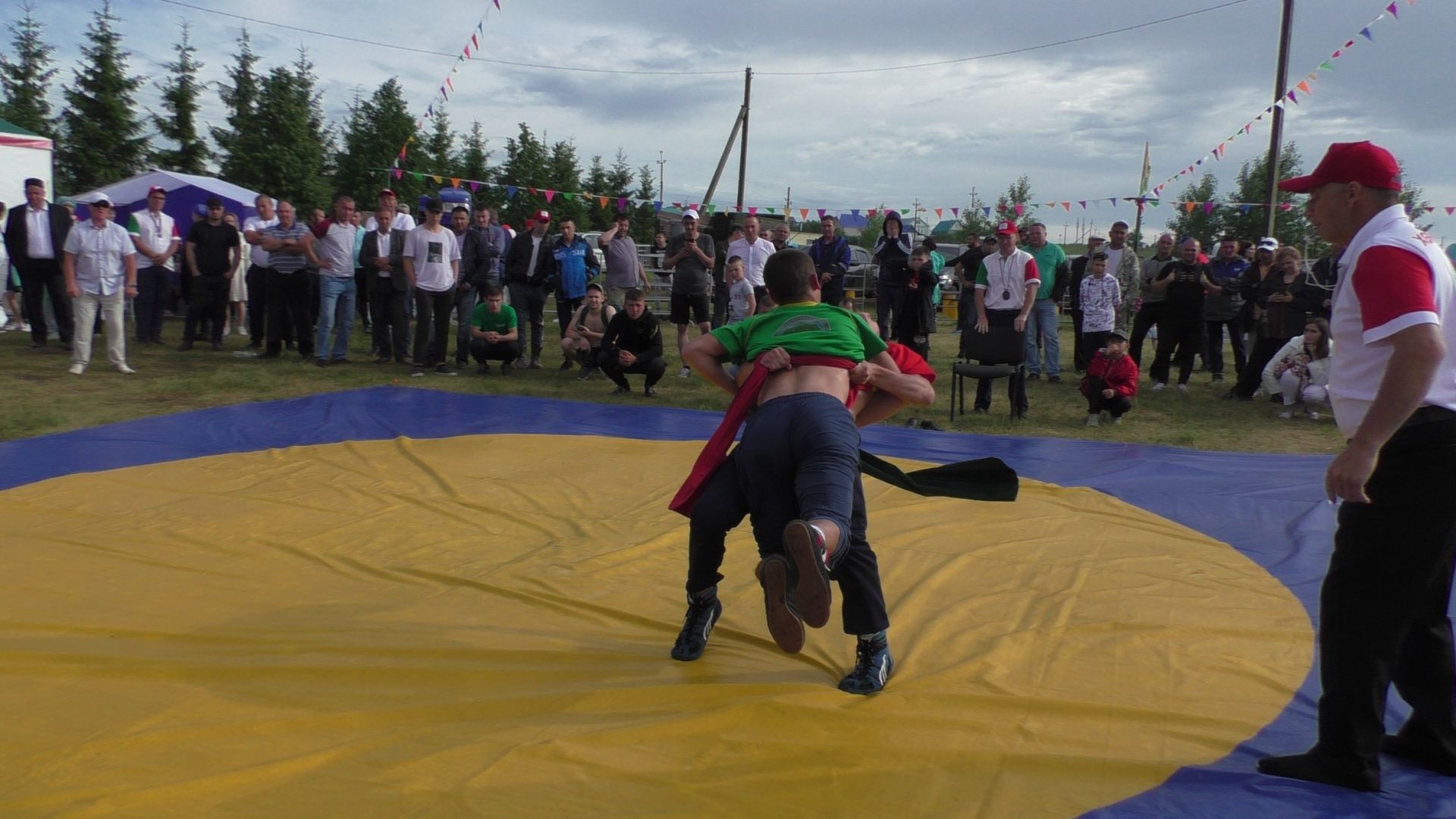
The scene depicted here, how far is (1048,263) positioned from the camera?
1089 cm

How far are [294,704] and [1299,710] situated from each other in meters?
2.96

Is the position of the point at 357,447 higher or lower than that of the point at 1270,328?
lower

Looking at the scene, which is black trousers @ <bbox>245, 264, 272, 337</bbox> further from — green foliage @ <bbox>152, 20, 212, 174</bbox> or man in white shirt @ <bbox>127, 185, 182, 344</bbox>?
green foliage @ <bbox>152, 20, 212, 174</bbox>

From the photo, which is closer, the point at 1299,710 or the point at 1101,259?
the point at 1299,710

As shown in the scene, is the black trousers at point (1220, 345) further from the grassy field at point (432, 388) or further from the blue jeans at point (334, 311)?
the blue jeans at point (334, 311)

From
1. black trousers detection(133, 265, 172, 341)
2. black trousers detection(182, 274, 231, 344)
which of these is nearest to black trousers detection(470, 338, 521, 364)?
black trousers detection(182, 274, 231, 344)

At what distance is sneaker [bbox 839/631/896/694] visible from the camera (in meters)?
3.12

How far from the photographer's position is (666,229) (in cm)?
1673

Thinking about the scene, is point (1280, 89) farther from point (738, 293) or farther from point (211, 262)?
point (211, 262)

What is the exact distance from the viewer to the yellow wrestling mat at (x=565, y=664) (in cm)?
255

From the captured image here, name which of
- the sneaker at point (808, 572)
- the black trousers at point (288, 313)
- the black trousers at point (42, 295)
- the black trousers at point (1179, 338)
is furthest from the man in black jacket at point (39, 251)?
the black trousers at point (1179, 338)

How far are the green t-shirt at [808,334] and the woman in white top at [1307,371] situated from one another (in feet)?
23.5

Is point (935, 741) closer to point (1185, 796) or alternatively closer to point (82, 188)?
point (1185, 796)

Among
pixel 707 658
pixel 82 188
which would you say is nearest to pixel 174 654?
pixel 707 658
